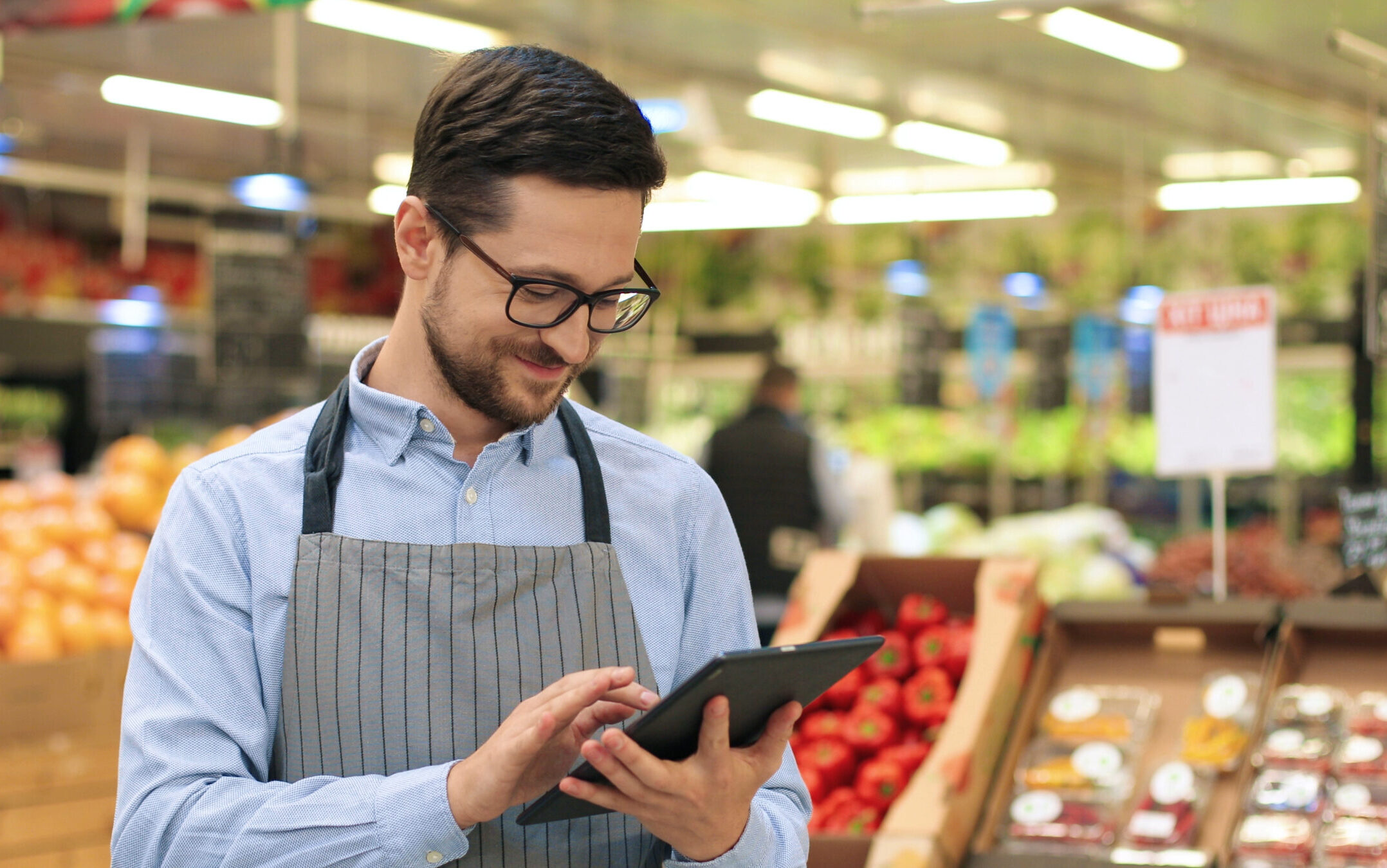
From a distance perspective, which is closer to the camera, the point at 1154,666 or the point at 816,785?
the point at 816,785

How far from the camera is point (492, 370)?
51.8 inches

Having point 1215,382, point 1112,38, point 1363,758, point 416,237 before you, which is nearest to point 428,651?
point 416,237

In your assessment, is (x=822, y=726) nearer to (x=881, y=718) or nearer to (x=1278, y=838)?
(x=881, y=718)

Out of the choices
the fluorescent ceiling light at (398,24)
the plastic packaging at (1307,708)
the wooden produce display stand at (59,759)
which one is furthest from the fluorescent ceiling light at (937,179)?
the plastic packaging at (1307,708)

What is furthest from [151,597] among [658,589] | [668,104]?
[668,104]

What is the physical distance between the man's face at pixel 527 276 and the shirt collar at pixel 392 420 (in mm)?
43

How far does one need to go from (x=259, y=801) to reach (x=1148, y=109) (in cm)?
991

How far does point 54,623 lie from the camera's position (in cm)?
379

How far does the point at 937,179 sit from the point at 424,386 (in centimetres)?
1093

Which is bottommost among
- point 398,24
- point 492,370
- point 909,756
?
point 909,756

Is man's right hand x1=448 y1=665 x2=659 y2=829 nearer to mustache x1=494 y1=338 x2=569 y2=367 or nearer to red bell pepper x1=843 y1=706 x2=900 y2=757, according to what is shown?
mustache x1=494 y1=338 x2=569 y2=367

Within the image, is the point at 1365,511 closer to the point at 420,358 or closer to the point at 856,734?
the point at 856,734

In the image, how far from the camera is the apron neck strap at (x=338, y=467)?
1.31 m

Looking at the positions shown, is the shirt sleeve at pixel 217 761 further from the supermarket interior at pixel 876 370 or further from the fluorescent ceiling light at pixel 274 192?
the fluorescent ceiling light at pixel 274 192
